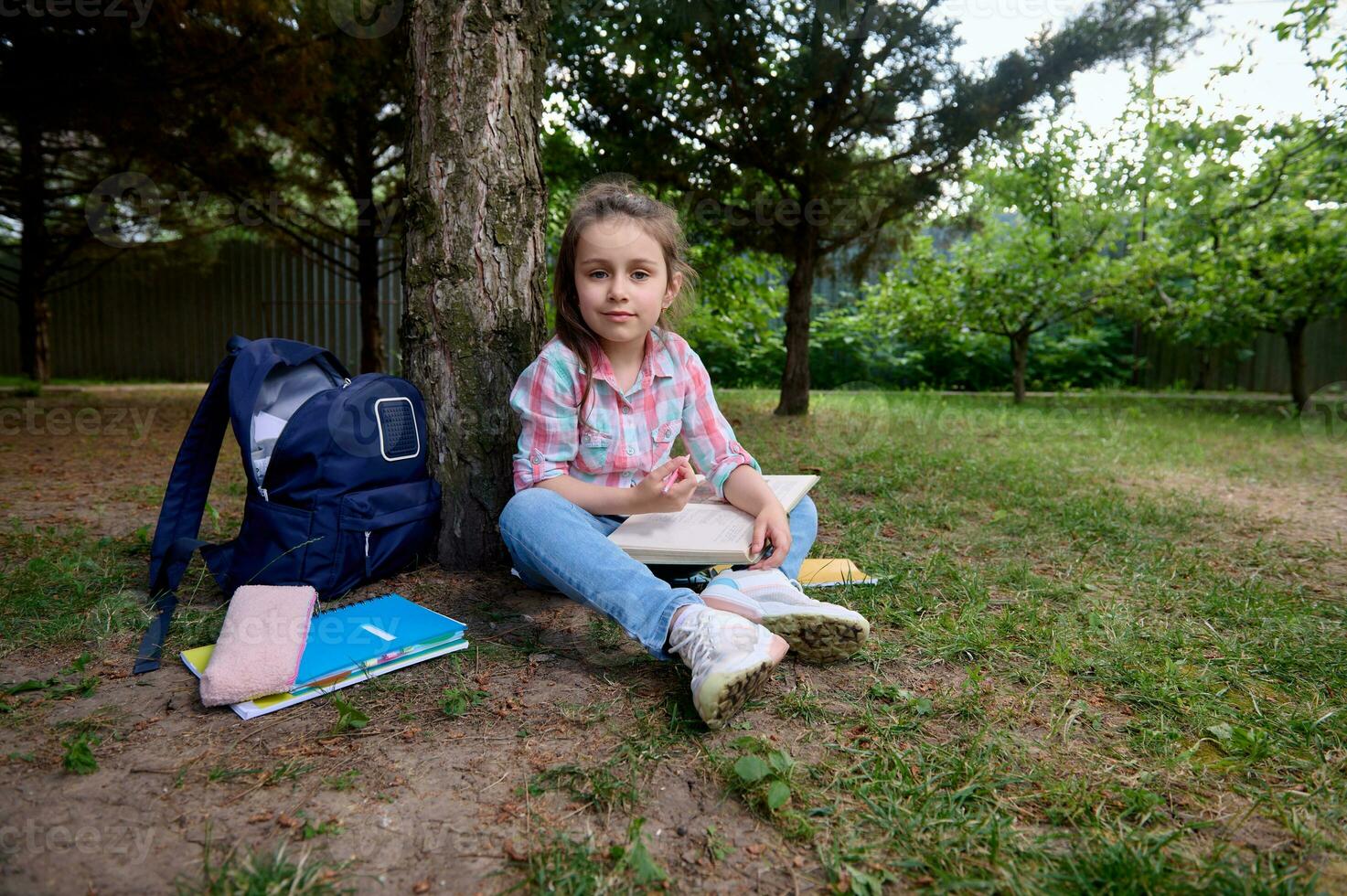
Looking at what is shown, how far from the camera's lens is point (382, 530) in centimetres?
202

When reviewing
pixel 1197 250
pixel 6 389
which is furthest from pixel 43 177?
pixel 1197 250

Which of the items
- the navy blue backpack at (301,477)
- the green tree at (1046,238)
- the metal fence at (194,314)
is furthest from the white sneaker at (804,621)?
the metal fence at (194,314)

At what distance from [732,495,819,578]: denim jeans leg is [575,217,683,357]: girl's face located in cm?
60

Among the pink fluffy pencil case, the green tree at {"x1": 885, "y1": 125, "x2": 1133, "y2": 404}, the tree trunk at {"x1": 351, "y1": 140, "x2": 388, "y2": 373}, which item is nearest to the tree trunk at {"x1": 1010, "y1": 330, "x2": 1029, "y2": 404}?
the green tree at {"x1": 885, "y1": 125, "x2": 1133, "y2": 404}

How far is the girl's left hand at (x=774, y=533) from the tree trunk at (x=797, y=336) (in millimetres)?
4712

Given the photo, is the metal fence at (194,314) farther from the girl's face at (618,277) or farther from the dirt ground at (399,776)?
the dirt ground at (399,776)

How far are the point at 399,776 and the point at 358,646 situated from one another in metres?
0.46

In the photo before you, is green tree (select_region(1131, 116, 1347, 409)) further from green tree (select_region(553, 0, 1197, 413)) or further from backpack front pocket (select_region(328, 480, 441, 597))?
backpack front pocket (select_region(328, 480, 441, 597))

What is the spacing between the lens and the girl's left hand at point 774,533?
→ 1744mm

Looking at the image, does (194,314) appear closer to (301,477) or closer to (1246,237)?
(301,477)

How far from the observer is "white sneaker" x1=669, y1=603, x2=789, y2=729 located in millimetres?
1297

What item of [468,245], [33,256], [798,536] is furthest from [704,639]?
[33,256]

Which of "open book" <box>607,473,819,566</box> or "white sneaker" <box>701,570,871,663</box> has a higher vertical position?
"open book" <box>607,473,819,566</box>

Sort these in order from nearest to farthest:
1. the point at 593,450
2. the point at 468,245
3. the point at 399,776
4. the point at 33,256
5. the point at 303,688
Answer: the point at 399,776 < the point at 303,688 < the point at 593,450 < the point at 468,245 < the point at 33,256
